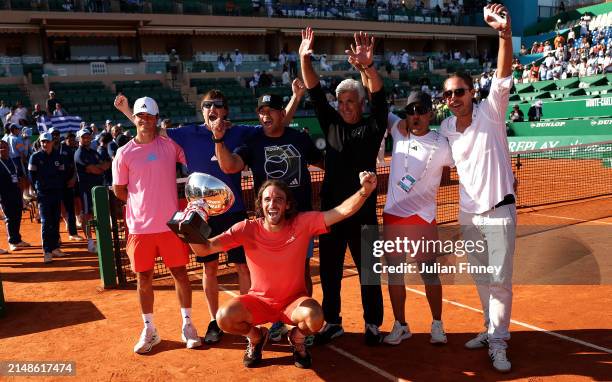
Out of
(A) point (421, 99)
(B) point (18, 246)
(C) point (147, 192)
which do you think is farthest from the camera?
(B) point (18, 246)

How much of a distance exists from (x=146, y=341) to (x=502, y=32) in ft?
13.8

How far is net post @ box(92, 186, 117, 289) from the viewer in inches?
299

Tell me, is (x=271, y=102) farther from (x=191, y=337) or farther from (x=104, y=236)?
(x=104, y=236)

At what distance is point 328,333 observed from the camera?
18.0ft

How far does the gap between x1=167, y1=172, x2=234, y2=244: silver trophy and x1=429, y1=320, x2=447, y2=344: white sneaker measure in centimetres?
229

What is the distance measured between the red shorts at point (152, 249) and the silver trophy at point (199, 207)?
0.98 meters

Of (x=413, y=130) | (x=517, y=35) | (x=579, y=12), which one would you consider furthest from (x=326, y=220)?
(x=517, y=35)

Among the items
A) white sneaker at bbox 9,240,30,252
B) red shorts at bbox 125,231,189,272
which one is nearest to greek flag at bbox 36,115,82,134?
white sneaker at bbox 9,240,30,252

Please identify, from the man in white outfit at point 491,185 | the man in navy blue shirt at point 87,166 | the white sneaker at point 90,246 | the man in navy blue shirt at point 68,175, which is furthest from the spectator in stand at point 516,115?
the man in white outfit at point 491,185

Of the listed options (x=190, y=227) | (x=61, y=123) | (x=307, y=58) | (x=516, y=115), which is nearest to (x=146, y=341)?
(x=190, y=227)

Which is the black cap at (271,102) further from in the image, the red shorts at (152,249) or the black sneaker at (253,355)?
the black sneaker at (253,355)

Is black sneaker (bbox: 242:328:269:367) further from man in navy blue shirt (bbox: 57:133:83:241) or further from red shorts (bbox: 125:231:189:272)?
man in navy blue shirt (bbox: 57:133:83:241)

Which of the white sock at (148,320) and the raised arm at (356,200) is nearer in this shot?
the raised arm at (356,200)

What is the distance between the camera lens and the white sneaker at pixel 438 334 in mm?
5234
